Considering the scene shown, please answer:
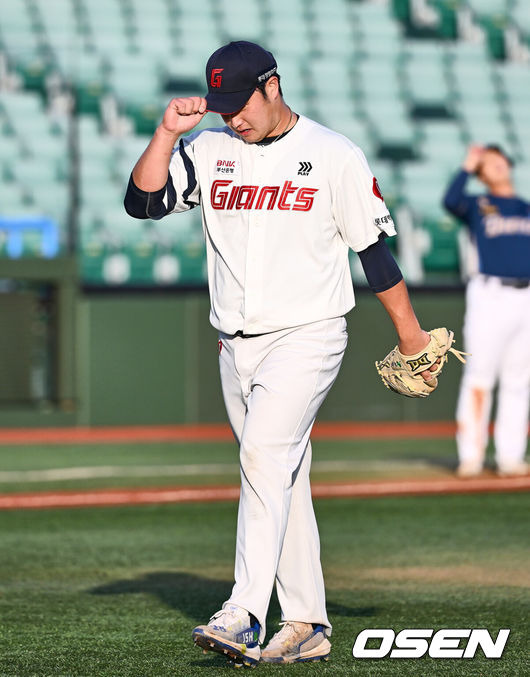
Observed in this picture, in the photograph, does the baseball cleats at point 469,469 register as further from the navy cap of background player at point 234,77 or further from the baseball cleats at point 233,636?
the navy cap of background player at point 234,77

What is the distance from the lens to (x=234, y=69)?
400 centimetres

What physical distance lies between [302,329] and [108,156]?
42.4ft

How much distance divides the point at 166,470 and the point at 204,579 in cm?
485

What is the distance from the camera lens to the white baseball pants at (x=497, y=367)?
953 cm

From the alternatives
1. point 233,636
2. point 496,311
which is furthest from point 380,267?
point 496,311

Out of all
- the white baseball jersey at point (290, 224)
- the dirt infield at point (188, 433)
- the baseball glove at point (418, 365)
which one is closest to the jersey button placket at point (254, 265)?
the white baseball jersey at point (290, 224)

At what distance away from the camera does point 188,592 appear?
5.55m

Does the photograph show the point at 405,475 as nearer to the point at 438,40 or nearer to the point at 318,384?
the point at 318,384

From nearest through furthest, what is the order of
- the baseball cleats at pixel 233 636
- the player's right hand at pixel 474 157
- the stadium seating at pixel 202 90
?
the baseball cleats at pixel 233 636 < the player's right hand at pixel 474 157 < the stadium seating at pixel 202 90

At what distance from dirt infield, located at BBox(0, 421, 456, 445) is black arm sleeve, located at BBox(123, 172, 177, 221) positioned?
941 centimetres

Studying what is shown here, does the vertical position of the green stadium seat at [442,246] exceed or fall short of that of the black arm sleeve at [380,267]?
it exceeds it

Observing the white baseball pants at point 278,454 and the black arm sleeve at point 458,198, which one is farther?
the black arm sleeve at point 458,198

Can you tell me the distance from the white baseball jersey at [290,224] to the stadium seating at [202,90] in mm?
10741

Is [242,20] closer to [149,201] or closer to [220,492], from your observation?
[220,492]
